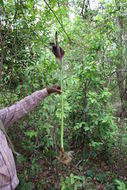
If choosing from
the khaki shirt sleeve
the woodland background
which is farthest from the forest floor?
the khaki shirt sleeve

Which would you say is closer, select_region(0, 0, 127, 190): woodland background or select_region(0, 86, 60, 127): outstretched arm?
select_region(0, 86, 60, 127): outstretched arm

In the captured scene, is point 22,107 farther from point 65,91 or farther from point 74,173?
point 74,173

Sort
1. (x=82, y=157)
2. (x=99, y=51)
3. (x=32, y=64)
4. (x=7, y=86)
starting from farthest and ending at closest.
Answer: (x=82, y=157) < (x=99, y=51) < (x=7, y=86) < (x=32, y=64)

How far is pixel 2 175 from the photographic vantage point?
4.46 ft

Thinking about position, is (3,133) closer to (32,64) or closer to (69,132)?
(32,64)

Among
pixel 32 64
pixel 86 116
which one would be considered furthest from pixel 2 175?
pixel 86 116

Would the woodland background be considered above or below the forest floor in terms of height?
above

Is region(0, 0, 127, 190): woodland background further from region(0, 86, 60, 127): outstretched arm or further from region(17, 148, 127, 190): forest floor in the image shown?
region(0, 86, 60, 127): outstretched arm

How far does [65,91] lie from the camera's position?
7.50ft

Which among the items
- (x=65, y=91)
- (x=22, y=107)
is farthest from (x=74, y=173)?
(x=22, y=107)

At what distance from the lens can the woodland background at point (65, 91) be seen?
199 cm

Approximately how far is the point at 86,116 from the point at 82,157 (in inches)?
31.9

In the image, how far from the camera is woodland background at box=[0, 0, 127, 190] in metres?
1.99

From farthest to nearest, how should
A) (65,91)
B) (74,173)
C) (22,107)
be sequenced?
(74,173) → (65,91) → (22,107)
